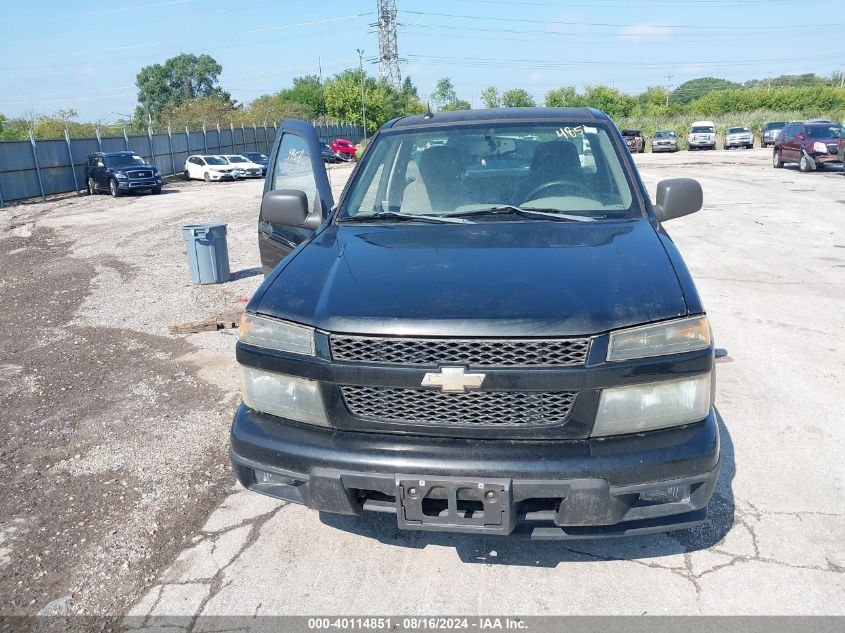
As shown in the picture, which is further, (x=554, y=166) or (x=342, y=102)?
(x=342, y=102)

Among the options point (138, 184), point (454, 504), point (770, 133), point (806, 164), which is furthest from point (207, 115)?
point (454, 504)

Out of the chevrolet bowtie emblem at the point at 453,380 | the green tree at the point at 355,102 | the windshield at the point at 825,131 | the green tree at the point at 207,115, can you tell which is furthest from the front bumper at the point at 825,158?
the green tree at the point at 355,102

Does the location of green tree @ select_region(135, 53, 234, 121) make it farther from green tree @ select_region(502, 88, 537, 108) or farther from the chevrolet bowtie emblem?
the chevrolet bowtie emblem

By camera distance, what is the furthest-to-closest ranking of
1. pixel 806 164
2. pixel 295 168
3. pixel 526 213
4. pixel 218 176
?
1. pixel 218 176
2. pixel 806 164
3. pixel 295 168
4. pixel 526 213

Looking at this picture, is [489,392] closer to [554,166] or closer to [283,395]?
[283,395]

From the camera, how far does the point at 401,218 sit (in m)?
3.80

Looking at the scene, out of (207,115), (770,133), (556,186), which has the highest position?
(207,115)

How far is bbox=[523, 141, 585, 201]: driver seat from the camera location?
12.9 feet

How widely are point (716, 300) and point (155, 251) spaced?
9.85m

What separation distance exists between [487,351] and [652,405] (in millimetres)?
649

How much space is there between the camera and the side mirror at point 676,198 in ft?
12.9

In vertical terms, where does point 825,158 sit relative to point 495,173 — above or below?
below

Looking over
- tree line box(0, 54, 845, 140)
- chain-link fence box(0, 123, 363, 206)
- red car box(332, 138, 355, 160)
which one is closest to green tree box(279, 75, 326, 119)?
tree line box(0, 54, 845, 140)

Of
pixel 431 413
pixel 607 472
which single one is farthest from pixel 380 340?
pixel 607 472
